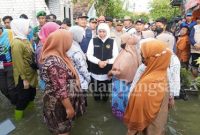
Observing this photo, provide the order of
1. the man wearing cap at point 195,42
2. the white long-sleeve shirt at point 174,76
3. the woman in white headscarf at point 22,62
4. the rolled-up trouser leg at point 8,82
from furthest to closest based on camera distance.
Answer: the man wearing cap at point 195,42, the rolled-up trouser leg at point 8,82, the woman in white headscarf at point 22,62, the white long-sleeve shirt at point 174,76

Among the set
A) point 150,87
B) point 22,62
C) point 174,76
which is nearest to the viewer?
point 150,87

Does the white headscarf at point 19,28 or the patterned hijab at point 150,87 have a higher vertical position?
the white headscarf at point 19,28

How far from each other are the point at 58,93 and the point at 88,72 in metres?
2.22

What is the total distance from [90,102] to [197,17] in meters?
4.76

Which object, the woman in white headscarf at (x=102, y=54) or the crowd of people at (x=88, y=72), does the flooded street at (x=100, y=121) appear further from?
the woman in white headscarf at (x=102, y=54)

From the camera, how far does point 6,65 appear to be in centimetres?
563

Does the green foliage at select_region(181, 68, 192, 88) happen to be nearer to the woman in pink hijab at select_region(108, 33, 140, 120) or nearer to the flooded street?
the flooded street

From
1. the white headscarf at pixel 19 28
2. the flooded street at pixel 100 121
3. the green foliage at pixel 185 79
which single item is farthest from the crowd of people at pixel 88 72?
the green foliage at pixel 185 79

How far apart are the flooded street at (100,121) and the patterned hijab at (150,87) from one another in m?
1.53

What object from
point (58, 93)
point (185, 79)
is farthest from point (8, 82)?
point (185, 79)

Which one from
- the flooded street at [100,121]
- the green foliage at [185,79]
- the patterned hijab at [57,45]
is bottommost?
the flooded street at [100,121]

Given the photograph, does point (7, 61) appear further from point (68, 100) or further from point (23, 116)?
point (68, 100)

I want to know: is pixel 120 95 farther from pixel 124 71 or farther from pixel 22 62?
pixel 22 62

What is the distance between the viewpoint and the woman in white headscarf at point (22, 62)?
5.35m
